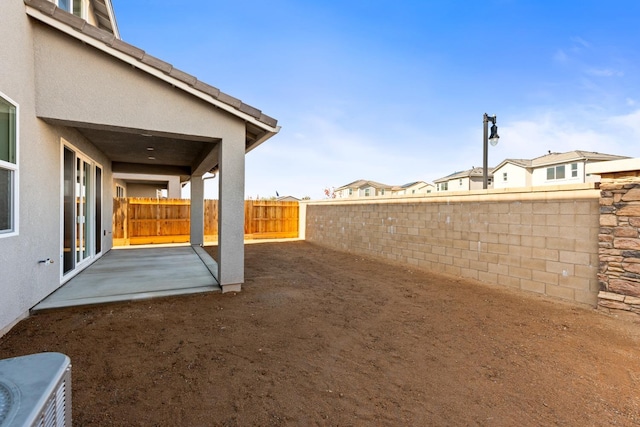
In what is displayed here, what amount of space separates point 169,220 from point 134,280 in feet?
26.1

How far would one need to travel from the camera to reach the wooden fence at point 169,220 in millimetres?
12215

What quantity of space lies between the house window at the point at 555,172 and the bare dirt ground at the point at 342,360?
84.3ft

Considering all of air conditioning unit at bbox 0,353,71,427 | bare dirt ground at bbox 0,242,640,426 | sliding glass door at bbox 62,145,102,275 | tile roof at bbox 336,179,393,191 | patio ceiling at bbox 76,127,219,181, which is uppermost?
tile roof at bbox 336,179,393,191

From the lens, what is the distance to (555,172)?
25.2 meters

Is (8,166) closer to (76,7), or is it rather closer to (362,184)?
(76,7)

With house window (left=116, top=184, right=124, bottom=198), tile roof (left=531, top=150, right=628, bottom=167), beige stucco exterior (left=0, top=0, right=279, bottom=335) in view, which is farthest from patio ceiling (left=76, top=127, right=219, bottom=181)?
tile roof (left=531, top=150, right=628, bottom=167)

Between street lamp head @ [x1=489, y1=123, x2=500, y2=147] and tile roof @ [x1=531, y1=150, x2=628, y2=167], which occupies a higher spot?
tile roof @ [x1=531, y1=150, x2=628, y2=167]

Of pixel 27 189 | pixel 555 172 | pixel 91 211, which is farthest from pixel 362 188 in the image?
pixel 27 189

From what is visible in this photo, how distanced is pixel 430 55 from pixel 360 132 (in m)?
9.06

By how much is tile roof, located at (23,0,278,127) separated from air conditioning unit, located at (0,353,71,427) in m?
4.31

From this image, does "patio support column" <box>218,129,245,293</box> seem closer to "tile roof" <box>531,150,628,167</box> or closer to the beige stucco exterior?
the beige stucco exterior


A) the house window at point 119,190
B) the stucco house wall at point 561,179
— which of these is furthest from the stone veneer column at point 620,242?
the stucco house wall at point 561,179

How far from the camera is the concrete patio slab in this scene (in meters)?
4.79

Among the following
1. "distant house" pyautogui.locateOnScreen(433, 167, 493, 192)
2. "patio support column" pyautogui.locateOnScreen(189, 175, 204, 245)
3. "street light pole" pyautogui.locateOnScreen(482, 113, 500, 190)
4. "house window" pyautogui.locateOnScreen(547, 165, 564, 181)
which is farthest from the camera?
"distant house" pyautogui.locateOnScreen(433, 167, 493, 192)
